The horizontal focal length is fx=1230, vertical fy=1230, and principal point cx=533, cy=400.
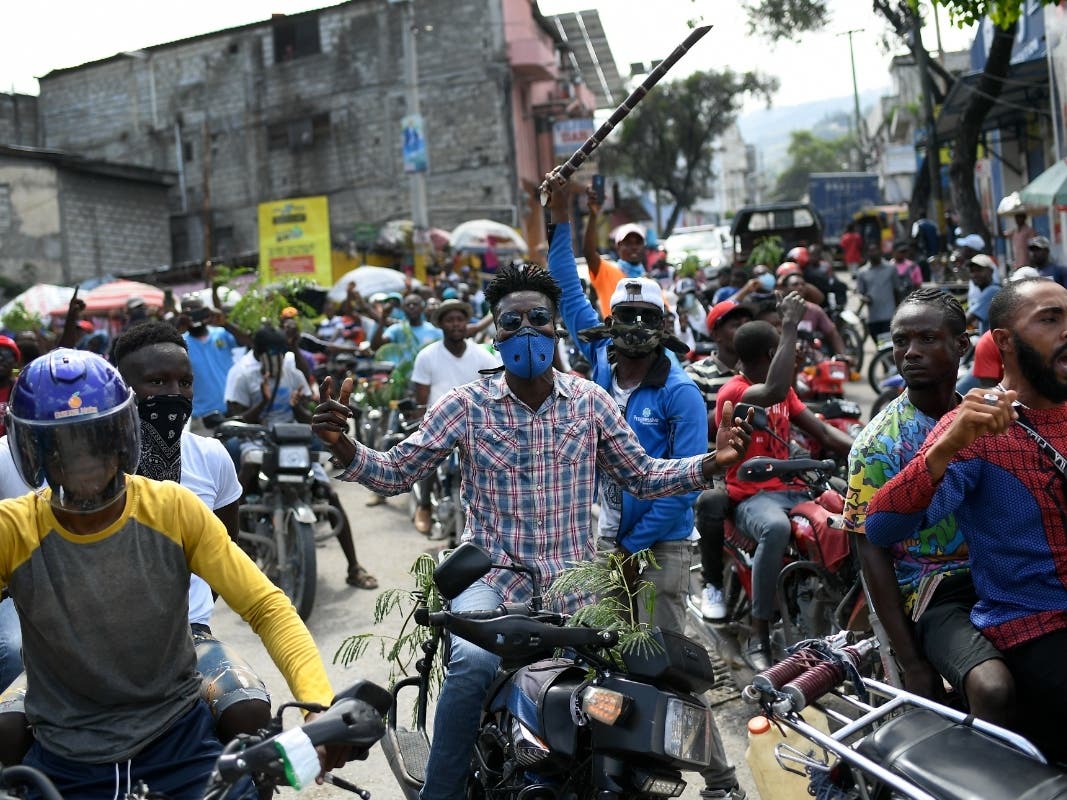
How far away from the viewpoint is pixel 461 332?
31.5 ft

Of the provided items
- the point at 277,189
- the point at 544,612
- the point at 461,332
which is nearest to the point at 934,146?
the point at 461,332

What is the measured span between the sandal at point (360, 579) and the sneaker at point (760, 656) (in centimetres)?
345

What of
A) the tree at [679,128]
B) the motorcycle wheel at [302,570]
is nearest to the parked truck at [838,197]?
the tree at [679,128]

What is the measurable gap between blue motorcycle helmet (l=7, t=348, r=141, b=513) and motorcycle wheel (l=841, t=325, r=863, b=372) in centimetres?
1486

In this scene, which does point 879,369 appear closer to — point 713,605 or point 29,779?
point 713,605

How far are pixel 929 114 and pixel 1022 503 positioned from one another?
24.4 meters

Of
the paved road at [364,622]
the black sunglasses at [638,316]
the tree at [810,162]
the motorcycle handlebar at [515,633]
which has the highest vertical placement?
the tree at [810,162]

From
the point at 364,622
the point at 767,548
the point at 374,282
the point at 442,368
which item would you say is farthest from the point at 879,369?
the point at 374,282

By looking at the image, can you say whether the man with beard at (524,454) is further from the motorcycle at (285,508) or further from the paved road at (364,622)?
the motorcycle at (285,508)

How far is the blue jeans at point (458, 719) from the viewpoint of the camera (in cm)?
385

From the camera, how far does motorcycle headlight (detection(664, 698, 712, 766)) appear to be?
3.21 m

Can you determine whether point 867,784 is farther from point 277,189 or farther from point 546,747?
point 277,189

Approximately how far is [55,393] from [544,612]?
61.5 inches

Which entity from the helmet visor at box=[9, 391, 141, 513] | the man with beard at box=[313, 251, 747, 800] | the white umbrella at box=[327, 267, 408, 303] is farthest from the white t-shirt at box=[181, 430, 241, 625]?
the white umbrella at box=[327, 267, 408, 303]
